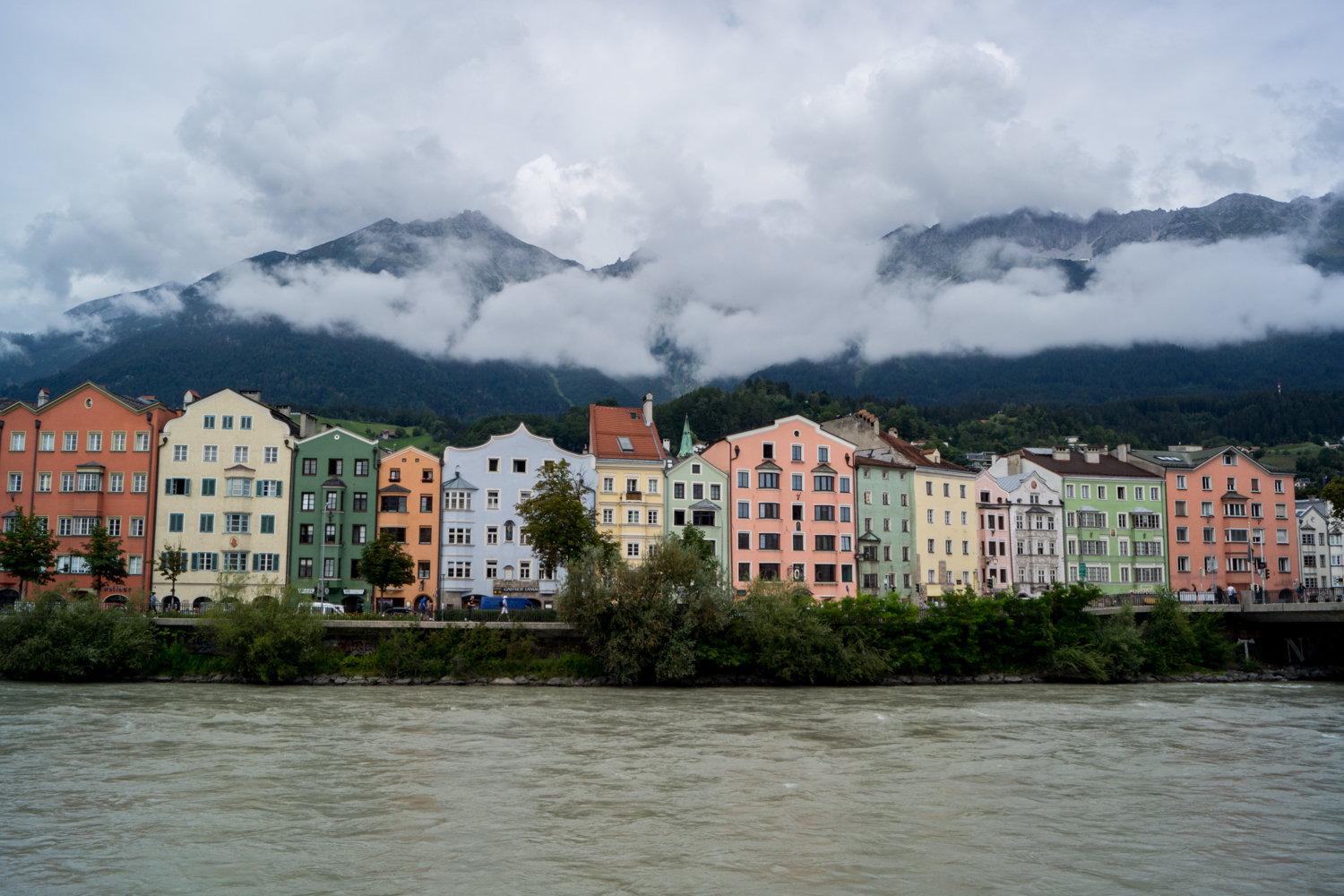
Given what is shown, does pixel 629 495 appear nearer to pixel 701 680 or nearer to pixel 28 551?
pixel 701 680

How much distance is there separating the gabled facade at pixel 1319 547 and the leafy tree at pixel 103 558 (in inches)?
4482

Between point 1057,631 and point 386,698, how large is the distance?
42.9m

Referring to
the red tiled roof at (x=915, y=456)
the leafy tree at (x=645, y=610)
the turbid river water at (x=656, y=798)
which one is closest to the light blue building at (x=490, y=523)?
the leafy tree at (x=645, y=610)

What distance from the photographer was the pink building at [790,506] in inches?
3329

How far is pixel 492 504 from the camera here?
8081 cm

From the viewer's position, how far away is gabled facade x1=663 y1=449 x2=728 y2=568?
273ft

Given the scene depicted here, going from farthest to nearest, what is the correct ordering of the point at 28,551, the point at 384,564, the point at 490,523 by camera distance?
the point at 490,523 < the point at 384,564 < the point at 28,551

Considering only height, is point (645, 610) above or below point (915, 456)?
below

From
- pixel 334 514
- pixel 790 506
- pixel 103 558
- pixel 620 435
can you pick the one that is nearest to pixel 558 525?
pixel 620 435

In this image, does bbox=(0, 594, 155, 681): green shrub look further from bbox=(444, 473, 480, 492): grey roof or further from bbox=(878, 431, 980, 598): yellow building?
bbox=(878, 431, 980, 598): yellow building

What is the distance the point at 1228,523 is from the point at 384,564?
271 feet

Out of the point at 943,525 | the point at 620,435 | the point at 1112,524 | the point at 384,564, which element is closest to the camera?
the point at 384,564

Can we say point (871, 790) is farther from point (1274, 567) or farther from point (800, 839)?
point (1274, 567)

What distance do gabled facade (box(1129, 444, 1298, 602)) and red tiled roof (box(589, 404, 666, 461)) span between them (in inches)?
2083
